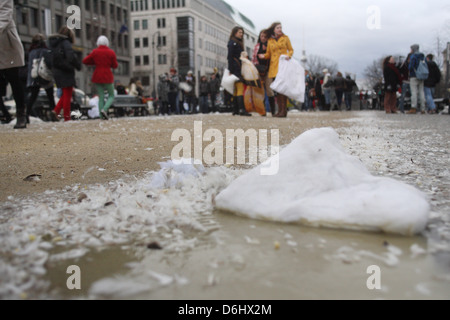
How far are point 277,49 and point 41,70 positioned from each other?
546 centimetres

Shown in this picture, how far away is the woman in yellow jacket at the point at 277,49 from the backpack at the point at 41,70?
5.02 m

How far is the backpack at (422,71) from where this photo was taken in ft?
45.5

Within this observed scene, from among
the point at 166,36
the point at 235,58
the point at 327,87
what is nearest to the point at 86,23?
the point at 166,36

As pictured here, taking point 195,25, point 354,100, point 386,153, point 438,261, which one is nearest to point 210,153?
point 386,153

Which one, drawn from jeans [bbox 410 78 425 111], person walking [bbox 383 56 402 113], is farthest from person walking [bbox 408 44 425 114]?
person walking [bbox 383 56 402 113]

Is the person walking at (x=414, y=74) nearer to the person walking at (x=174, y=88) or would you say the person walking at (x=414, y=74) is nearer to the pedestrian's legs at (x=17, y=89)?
the person walking at (x=174, y=88)

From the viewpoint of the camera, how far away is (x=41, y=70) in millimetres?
9703

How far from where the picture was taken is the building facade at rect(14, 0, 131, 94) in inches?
1485

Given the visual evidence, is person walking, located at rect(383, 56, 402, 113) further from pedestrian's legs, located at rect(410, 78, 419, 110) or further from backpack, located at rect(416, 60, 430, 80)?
backpack, located at rect(416, 60, 430, 80)

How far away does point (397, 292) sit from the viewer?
125 cm

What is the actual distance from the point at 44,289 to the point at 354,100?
31875 mm

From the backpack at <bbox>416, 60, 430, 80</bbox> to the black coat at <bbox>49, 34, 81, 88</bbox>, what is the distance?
34.1 ft

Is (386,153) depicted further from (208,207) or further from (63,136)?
(63,136)

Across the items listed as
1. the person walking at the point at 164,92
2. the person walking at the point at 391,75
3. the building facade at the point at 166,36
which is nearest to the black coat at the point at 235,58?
the person walking at the point at 391,75
